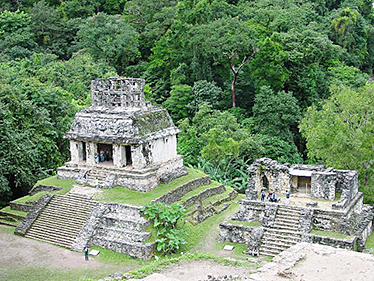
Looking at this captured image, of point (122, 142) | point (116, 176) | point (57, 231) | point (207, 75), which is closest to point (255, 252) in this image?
point (116, 176)

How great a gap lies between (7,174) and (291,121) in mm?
19034

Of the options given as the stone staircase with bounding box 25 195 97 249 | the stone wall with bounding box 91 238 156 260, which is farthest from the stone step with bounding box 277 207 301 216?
the stone staircase with bounding box 25 195 97 249

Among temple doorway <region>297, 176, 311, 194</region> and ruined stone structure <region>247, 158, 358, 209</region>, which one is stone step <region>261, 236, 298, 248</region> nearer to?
ruined stone structure <region>247, 158, 358, 209</region>

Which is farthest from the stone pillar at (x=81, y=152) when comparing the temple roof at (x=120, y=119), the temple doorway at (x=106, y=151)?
the temple doorway at (x=106, y=151)

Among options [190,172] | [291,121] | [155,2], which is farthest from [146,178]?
[155,2]

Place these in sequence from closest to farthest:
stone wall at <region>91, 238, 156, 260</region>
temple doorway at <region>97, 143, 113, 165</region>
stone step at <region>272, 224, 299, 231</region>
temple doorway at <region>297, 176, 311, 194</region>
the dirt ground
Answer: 1. the dirt ground
2. stone wall at <region>91, 238, 156, 260</region>
3. stone step at <region>272, 224, 299, 231</region>
4. temple doorway at <region>297, 176, 311, 194</region>
5. temple doorway at <region>97, 143, 113, 165</region>

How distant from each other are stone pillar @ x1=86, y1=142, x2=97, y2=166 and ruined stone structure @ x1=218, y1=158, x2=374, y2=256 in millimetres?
7202

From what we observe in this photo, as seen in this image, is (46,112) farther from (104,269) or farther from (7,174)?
(104,269)

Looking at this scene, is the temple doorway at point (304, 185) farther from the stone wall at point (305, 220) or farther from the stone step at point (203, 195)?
the stone step at point (203, 195)

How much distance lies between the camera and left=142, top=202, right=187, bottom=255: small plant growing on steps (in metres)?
18.9

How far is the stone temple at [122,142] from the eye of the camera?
2189 cm

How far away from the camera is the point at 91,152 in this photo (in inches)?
913

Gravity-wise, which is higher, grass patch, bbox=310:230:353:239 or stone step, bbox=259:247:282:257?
grass patch, bbox=310:230:353:239

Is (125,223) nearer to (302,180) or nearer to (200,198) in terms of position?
(200,198)
